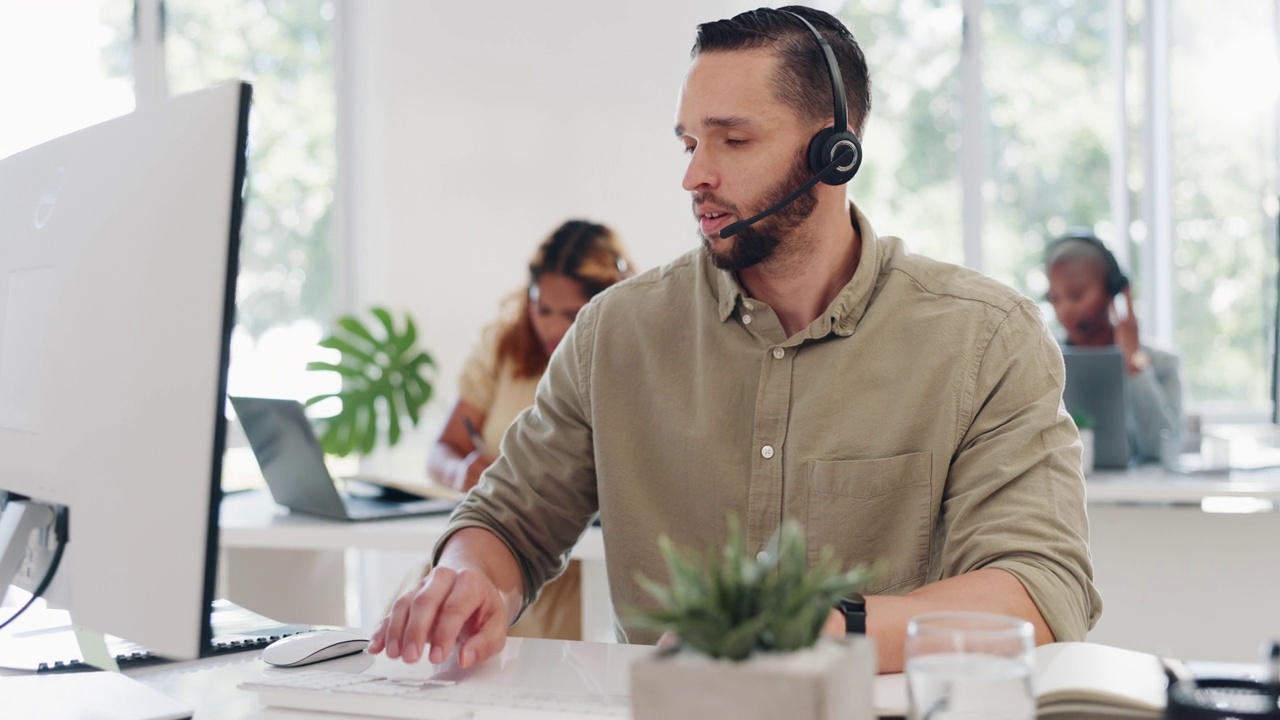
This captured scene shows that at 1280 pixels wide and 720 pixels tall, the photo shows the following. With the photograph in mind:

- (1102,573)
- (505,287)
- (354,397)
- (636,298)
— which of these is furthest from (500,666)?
(505,287)

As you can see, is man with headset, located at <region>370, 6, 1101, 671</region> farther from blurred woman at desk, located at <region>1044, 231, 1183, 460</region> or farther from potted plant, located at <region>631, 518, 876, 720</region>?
blurred woman at desk, located at <region>1044, 231, 1183, 460</region>

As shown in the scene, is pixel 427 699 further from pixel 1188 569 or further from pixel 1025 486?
pixel 1188 569

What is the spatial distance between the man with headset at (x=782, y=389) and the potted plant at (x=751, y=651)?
0.57 metres

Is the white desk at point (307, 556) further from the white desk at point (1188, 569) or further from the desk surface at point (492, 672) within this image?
the white desk at point (1188, 569)

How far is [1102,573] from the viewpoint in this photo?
115 inches

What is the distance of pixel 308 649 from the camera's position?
116 cm

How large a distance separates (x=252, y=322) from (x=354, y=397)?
1.90ft

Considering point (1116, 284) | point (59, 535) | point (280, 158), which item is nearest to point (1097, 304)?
point (1116, 284)

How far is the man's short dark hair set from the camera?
1457mm

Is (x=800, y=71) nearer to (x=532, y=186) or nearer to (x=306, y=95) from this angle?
(x=532, y=186)

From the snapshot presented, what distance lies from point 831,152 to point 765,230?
0.40 feet

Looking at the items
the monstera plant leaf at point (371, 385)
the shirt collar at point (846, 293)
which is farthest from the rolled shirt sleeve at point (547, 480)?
the monstera plant leaf at point (371, 385)

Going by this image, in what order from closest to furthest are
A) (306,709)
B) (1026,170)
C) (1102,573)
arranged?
1. (306,709)
2. (1102,573)
3. (1026,170)

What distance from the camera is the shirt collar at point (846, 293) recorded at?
1415mm
